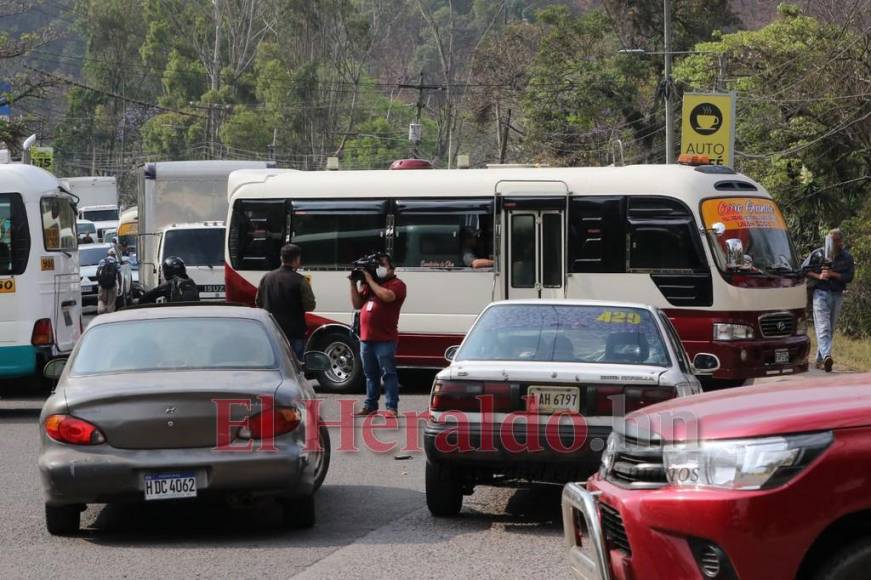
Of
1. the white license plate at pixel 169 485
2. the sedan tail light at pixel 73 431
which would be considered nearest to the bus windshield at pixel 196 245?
the sedan tail light at pixel 73 431

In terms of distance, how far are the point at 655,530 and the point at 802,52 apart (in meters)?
29.2

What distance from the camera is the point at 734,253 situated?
16.7m

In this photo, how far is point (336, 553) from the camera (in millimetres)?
8273

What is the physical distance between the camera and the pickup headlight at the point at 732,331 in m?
16.5

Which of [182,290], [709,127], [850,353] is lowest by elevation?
[850,353]

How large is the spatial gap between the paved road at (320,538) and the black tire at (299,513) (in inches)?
2.6

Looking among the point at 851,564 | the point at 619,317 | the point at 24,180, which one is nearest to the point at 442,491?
the point at 619,317

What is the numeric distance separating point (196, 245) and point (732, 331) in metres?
13.1

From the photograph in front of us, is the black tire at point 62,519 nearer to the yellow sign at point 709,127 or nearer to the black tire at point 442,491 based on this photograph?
the black tire at point 442,491

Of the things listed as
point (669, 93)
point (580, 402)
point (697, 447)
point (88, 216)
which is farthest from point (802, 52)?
point (88, 216)

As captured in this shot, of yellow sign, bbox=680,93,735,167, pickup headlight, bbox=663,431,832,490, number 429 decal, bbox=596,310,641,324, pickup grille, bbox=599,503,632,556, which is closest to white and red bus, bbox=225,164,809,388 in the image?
number 429 decal, bbox=596,310,641,324

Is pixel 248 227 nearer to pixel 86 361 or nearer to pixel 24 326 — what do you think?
pixel 24 326

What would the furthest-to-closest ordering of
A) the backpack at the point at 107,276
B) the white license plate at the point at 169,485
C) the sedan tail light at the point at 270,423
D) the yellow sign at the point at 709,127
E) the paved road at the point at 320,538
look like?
the backpack at the point at 107,276 → the yellow sign at the point at 709,127 → the sedan tail light at the point at 270,423 → the white license plate at the point at 169,485 → the paved road at the point at 320,538

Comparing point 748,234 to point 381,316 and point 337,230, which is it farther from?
point 337,230
